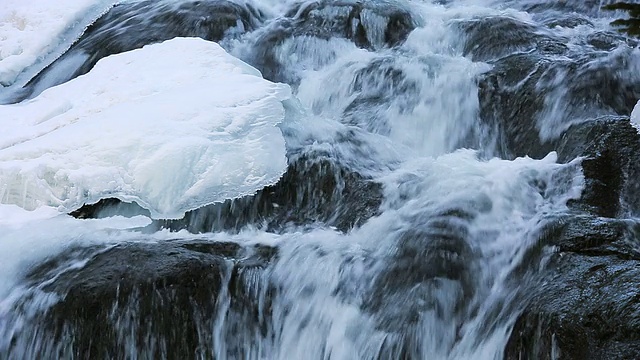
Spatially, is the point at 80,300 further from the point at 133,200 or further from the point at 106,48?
the point at 106,48

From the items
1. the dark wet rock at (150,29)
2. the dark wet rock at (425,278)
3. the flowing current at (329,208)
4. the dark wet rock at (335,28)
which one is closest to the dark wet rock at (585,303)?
the flowing current at (329,208)

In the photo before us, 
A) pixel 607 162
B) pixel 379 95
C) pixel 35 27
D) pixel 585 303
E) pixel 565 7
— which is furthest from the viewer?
pixel 35 27

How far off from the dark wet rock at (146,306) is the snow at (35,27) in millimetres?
3877

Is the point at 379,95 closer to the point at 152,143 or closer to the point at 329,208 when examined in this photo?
the point at 329,208

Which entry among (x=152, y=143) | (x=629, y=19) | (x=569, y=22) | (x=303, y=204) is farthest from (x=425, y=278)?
(x=629, y=19)

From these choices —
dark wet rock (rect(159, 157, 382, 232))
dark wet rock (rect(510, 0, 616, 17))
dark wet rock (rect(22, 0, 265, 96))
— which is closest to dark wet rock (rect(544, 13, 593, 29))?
dark wet rock (rect(510, 0, 616, 17))

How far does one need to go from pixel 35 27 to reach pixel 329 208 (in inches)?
173

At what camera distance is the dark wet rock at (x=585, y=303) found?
2809mm

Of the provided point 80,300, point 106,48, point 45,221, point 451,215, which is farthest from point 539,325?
point 106,48

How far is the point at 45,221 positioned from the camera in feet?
13.5

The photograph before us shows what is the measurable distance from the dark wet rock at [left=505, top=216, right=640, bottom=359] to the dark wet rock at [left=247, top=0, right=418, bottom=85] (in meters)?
3.59

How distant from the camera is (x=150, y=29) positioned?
6.94 metres

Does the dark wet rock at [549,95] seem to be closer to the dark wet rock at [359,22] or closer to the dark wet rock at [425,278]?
the dark wet rock at [425,278]

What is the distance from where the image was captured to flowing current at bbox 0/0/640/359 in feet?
11.3
